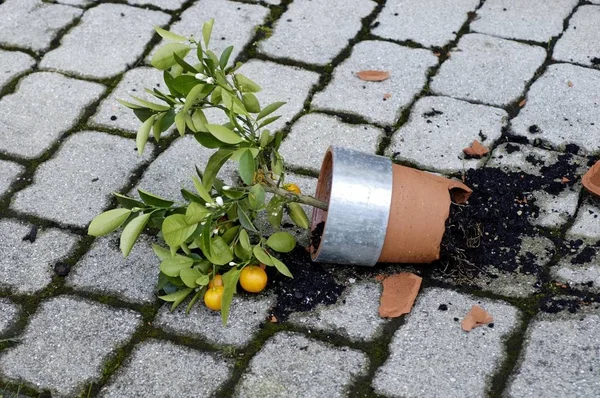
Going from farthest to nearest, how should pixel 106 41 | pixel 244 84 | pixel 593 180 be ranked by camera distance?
pixel 106 41 < pixel 593 180 < pixel 244 84

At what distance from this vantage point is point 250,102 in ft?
9.11

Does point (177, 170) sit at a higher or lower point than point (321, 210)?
lower

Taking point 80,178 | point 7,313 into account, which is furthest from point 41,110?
point 7,313

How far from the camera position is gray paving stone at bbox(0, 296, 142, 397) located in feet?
8.66

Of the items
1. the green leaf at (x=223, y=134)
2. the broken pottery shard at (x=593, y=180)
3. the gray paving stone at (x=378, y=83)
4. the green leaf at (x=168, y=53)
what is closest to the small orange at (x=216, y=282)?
the green leaf at (x=223, y=134)

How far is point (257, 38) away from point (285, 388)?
84.4 inches

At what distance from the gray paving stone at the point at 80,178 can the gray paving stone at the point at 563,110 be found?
1.63 m

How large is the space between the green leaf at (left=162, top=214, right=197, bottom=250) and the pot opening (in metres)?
0.48

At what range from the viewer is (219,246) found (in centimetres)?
275

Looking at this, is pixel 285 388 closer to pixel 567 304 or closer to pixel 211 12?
pixel 567 304

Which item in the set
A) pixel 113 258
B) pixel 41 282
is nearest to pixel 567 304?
pixel 113 258

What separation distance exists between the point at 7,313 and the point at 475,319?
5.04ft

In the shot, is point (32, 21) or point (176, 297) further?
point (32, 21)

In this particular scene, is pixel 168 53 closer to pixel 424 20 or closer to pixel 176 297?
pixel 176 297
